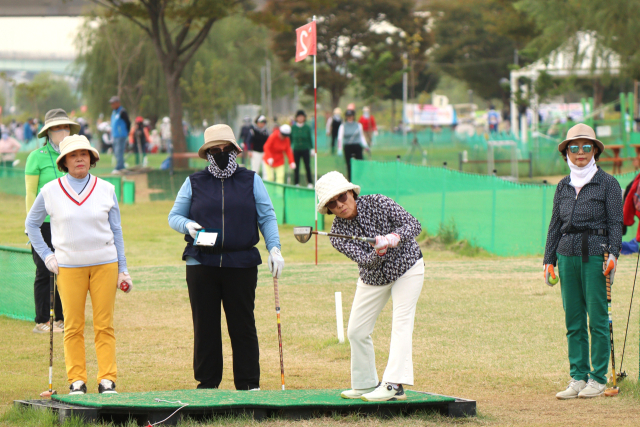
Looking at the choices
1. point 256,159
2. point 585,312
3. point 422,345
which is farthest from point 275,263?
point 256,159

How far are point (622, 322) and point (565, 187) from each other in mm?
3301

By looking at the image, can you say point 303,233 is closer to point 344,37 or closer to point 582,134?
point 582,134

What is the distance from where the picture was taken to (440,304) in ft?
35.6

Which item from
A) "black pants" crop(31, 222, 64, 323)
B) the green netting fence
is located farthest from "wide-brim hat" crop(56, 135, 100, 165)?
the green netting fence

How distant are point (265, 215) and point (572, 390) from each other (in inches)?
104

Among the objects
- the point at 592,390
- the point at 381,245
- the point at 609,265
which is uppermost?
the point at 381,245

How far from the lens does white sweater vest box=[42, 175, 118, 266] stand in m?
6.35

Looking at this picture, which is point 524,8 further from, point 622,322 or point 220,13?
point 622,322

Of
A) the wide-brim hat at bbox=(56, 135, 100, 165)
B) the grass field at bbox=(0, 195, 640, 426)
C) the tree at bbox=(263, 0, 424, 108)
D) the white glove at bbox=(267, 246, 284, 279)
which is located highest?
the tree at bbox=(263, 0, 424, 108)

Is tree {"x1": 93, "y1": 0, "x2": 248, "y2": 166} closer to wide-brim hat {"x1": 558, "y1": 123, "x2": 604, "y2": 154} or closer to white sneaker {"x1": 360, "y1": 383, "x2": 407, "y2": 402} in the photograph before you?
wide-brim hat {"x1": 558, "y1": 123, "x2": 604, "y2": 154}

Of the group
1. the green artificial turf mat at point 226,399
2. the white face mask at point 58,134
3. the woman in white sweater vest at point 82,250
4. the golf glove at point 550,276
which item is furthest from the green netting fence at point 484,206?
the woman in white sweater vest at point 82,250

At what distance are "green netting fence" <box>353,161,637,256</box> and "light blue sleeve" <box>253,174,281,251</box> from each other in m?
8.98

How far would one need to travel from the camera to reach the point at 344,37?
54.5 m

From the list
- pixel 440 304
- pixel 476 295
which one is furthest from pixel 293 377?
pixel 476 295
